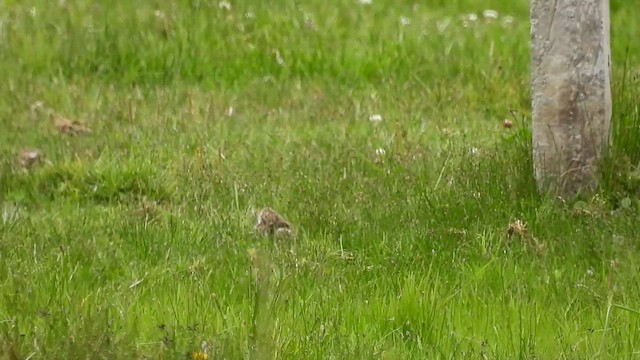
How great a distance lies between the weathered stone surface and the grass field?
0.12 meters

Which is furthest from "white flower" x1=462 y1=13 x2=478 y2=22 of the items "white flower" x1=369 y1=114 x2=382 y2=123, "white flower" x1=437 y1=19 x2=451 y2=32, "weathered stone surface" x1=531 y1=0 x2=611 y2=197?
"weathered stone surface" x1=531 y1=0 x2=611 y2=197

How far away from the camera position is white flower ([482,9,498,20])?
10839 millimetres

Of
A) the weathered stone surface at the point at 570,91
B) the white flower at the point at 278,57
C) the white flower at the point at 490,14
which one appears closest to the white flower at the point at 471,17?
the white flower at the point at 490,14

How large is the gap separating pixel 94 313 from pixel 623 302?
196 cm

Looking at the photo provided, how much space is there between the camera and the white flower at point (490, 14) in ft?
35.6

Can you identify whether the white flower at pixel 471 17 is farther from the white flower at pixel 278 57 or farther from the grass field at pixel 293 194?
the white flower at pixel 278 57

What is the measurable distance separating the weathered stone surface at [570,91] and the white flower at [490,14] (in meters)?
5.30

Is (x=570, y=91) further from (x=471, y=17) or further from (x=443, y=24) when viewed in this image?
(x=471, y=17)

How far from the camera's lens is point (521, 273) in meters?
4.79

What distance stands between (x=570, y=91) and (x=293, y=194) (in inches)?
57.8

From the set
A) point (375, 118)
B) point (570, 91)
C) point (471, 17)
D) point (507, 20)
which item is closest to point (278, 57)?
point (375, 118)

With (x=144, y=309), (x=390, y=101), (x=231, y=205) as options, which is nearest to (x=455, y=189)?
(x=231, y=205)

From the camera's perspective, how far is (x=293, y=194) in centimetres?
602

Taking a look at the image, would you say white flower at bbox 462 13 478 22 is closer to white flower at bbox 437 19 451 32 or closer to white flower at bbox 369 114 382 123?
white flower at bbox 437 19 451 32
